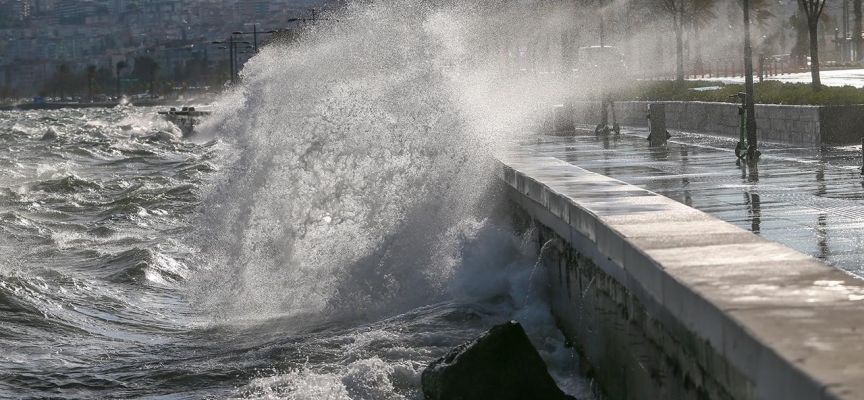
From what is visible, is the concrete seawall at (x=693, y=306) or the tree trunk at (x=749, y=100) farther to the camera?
the tree trunk at (x=749, y=100)

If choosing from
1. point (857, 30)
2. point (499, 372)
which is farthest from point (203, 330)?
point (857, 30)

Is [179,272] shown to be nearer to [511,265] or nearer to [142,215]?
[511,265]

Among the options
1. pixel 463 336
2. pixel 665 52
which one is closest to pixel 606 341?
pixel 463 336

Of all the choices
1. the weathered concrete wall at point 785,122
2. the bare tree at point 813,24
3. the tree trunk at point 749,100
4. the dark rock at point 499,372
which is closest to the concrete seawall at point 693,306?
the dark rock at point 499,372

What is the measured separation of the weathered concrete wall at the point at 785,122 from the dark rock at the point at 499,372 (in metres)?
11.7

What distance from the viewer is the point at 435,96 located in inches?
621

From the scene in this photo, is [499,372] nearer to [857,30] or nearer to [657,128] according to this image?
[657,128]

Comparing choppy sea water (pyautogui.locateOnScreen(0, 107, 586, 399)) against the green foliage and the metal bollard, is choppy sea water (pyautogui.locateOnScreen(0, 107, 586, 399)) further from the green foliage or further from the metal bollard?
the green foliage

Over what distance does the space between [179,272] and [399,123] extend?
3.55m

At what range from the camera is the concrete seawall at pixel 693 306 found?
13.5 ft

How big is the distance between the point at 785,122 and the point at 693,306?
14.8m

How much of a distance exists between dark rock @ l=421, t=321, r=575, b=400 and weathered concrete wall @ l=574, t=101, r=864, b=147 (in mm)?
11723

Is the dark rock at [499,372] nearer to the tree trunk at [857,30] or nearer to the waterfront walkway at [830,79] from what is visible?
the waterfront walkway at [830,79]

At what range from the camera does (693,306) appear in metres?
5.08
